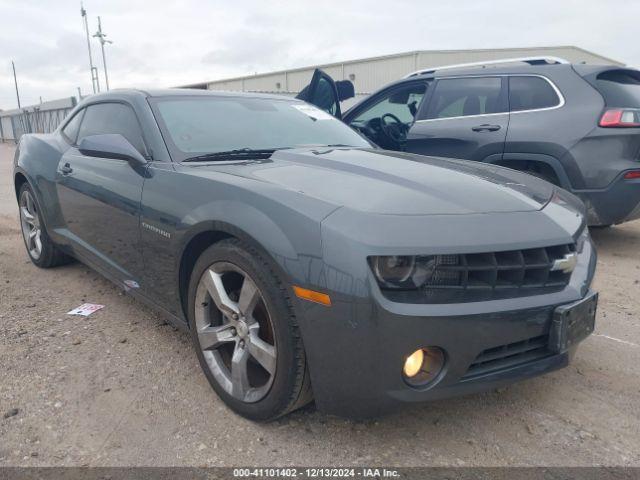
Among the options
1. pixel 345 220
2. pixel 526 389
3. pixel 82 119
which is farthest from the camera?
pixel 82 119

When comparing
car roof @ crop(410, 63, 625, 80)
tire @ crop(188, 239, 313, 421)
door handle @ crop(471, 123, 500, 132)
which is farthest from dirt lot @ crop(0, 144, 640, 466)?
car roof @ crop(410, 63, 625, 80)

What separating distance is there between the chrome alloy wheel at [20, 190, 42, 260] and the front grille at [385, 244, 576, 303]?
3613 millimetres

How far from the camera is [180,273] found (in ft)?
7.78

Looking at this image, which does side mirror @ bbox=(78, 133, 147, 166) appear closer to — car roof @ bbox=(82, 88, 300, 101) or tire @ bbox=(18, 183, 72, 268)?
car roof @ bbox=(82, 88, 300, 101)

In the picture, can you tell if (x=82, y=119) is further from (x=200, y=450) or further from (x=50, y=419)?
(x=200, y=450)

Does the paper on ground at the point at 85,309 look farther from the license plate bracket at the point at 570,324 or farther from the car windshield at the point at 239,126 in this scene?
the license plate bracket at the point at 570,324

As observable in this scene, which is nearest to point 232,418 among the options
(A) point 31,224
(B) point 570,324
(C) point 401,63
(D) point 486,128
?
(B) point 570,324

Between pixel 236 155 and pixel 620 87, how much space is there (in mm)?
3602

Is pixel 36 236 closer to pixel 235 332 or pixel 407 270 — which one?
pixel 235 332

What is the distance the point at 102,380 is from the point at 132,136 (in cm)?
136

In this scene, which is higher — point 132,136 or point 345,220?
point 132,136

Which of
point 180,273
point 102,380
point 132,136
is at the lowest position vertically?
point 102,380

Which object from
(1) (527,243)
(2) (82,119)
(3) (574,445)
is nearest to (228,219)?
(1) (527,243)

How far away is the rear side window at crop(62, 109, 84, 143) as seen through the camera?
383 centimetres
